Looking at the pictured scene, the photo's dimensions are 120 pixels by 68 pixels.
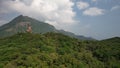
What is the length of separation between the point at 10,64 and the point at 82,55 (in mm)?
50781

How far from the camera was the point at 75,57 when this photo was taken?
142 meters

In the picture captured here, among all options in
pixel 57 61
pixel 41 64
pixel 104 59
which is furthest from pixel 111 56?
pixel 41 64

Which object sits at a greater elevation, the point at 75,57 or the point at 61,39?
the point at 61,39

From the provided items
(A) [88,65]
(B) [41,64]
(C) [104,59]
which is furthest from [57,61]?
(C) [104,59]

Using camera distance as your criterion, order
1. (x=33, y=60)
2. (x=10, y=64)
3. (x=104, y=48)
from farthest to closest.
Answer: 1. (x=104, y=48)
2. (x=33, y=60)
3. (x=10, y=64)

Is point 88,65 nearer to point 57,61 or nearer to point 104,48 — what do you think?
point 57,61

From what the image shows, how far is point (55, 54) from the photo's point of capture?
13912cm

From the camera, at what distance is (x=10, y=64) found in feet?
369

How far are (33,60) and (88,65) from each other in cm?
3578

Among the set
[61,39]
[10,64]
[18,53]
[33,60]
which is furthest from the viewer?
[61,39]

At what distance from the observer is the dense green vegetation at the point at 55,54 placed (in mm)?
121250

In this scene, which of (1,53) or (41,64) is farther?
(1,53)

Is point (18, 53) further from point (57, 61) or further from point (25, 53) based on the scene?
point (57, 61)

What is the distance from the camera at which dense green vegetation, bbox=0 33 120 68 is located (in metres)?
121
